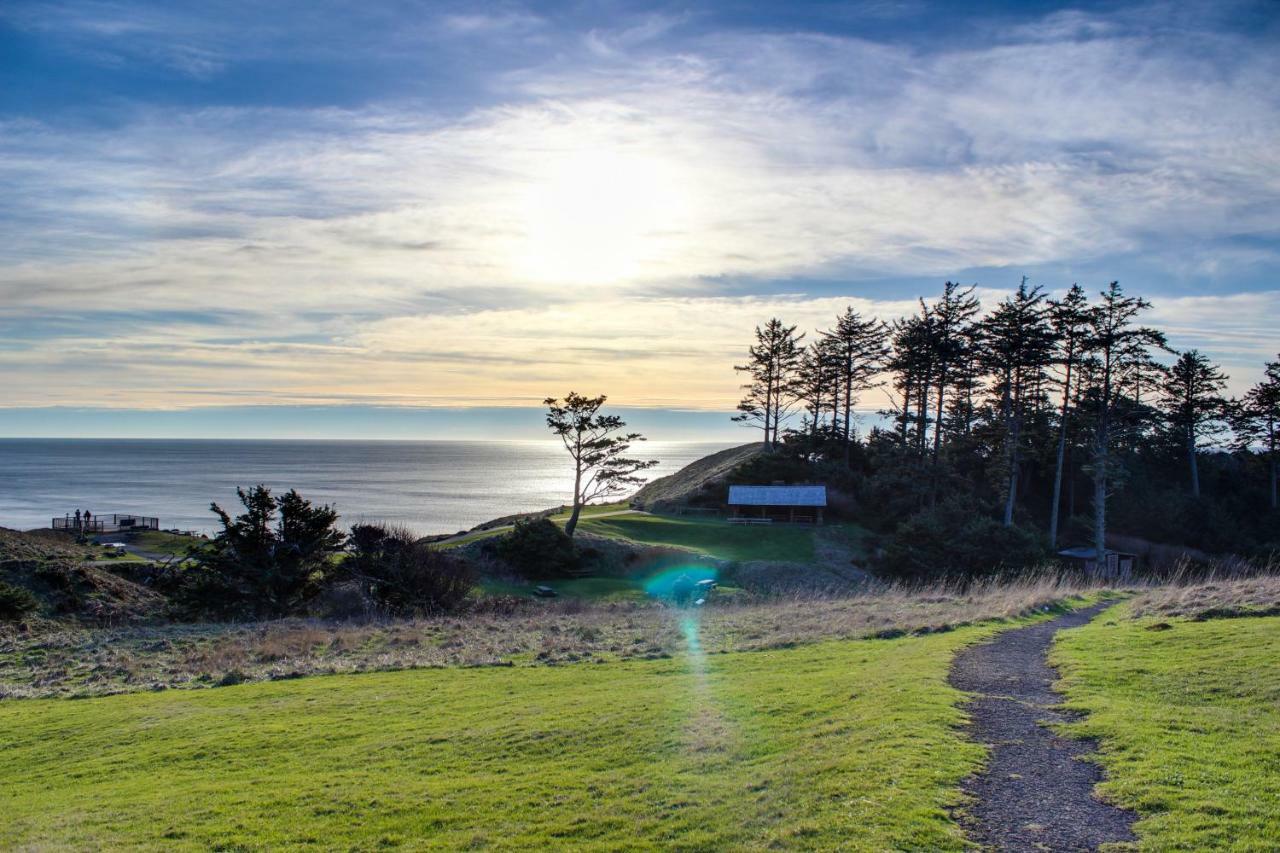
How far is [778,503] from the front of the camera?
61406 mm

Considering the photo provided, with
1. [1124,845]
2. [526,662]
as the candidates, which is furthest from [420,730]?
[1124,845]

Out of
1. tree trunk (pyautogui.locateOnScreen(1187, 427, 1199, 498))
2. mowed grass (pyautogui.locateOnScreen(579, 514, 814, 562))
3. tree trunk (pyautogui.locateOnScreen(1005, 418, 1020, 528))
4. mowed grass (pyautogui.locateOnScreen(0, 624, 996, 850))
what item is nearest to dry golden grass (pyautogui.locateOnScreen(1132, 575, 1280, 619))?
mowed grass (pyautogui.locateOnScreen(0, 624, 996, 850))

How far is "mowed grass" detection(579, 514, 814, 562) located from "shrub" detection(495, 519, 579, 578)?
566 centimetres

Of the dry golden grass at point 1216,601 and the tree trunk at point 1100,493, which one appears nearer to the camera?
the dry golden grass at point 1216,601

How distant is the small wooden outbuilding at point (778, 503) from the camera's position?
61125mm

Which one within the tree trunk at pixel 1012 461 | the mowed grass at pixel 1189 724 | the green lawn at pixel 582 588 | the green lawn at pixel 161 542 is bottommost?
the green lawn at pixel 161 542

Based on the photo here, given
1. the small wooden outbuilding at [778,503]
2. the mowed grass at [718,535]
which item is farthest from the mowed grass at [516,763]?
the small wooden outbuilding at [778,503]

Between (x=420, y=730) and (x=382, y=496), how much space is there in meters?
145

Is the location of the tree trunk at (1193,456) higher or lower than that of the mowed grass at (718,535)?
higher

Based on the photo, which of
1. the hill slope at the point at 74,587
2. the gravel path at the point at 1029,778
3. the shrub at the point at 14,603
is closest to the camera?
the gravel path at the point at 1029,778

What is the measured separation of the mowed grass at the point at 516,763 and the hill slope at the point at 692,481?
1976 inches

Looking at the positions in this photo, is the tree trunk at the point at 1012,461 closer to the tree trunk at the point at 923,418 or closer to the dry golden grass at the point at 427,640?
the tree trunk at the point at 923,418

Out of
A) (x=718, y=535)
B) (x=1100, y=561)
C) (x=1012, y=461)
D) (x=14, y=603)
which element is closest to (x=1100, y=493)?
(x=1100, y=561)

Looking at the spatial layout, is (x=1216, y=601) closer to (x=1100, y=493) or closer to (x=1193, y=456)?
(x=1100, y=493)
